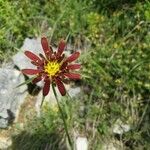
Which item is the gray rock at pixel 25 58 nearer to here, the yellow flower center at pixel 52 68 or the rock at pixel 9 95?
the rock at pixel 9 95

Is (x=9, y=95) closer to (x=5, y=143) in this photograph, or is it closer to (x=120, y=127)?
(x=5, y=143)

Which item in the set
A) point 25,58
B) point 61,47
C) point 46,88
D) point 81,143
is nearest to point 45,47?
point 61,47

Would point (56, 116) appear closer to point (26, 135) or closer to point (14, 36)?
point (26, 135)

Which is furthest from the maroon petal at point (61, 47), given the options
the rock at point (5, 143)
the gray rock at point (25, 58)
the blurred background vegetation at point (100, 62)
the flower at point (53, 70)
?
the gray rock at point (25, 58)

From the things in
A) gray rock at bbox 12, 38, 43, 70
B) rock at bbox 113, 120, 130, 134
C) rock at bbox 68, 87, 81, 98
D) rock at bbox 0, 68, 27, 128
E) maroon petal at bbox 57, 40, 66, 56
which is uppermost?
maroon petal at bbox 57, 40, 66, 56

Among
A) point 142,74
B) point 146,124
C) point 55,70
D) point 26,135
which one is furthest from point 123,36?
point 55,70

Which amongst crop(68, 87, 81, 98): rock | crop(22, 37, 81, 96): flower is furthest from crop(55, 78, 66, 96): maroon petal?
crop(68, 87, 81, 98): rock

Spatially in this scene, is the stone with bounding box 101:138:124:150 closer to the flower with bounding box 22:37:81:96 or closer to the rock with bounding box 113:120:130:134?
the rock with bounding box 113:120:130:134
